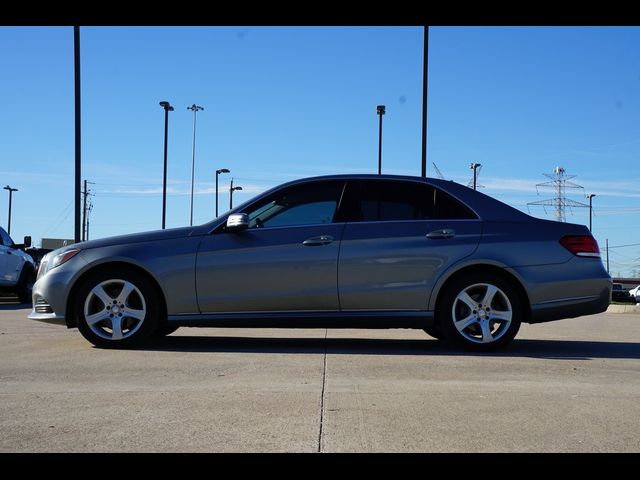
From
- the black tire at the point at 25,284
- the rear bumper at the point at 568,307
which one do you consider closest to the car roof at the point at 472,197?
the rear bumper at the point at 568,307

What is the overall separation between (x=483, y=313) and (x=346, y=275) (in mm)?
1289

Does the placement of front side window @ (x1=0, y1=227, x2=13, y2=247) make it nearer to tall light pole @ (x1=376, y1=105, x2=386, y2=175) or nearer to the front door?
the front door

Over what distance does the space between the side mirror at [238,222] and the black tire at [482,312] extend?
76.0 inches

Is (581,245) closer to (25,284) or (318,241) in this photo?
(318,241)

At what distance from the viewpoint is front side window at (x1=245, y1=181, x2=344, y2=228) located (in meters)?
6.97

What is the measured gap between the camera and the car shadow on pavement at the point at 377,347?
6.74 m

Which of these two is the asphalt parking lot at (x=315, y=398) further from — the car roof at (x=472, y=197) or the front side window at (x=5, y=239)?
the front side window at (x=5, y=239)

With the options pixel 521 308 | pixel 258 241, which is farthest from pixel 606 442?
pixel 258 241

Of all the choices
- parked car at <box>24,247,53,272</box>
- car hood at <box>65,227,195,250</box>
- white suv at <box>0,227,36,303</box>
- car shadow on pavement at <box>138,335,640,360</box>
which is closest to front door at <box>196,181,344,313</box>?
car hood at <box>65,227,195,250</box>

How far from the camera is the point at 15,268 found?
52.1 feet

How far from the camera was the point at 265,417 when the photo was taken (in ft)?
13.6

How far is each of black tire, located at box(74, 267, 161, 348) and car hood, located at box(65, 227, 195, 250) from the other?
269mm

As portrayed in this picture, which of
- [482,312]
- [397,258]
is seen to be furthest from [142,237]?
[482,312]

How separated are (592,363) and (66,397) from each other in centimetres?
418
